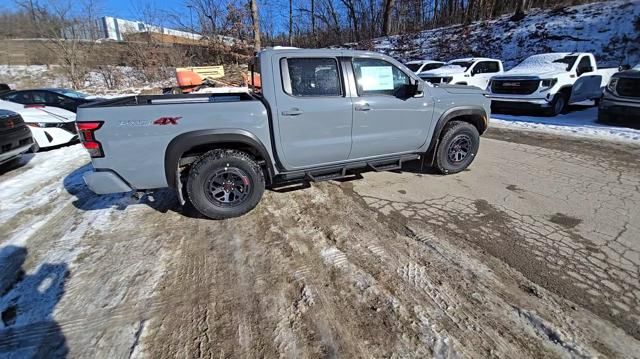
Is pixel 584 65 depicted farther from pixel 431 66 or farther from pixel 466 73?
pixel 431 66

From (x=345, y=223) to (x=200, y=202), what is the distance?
1696 mm

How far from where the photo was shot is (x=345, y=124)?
3734 mm

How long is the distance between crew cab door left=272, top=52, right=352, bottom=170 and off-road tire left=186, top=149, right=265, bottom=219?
0.42 m

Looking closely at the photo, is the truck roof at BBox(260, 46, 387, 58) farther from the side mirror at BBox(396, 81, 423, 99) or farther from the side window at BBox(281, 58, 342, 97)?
the side mirror at BBox(396, 81, 423, 99)

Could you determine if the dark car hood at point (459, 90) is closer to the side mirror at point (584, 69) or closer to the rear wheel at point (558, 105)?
the rear wheel at point (558, 105)

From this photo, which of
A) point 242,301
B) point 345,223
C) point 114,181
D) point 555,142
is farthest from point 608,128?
point 114,181

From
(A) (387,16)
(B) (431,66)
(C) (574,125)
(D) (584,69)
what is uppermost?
(A) (387,16)

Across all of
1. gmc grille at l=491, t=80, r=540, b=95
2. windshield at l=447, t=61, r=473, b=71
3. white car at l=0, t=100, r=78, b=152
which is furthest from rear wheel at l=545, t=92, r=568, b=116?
white car at l=0, t=100, r=78, b=152

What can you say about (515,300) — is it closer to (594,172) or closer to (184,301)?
(184,301)

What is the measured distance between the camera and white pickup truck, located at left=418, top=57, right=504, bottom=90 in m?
10.9

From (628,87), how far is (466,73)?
4837 mm

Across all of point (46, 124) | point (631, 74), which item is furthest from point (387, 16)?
point (46, 124)

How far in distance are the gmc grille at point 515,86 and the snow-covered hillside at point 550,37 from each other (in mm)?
8693

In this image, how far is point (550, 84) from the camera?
8.73 meters
